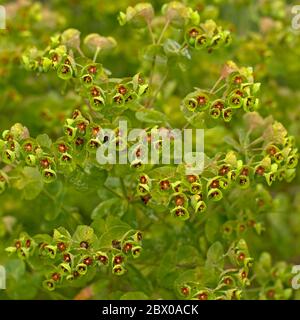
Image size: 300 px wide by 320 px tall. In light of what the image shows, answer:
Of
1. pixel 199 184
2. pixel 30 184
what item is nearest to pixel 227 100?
pixel 199 184

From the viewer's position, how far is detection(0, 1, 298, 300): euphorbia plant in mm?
1540

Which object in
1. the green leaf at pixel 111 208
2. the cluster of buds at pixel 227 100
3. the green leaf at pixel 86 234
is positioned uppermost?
the cluster of buds at pixel 227 100

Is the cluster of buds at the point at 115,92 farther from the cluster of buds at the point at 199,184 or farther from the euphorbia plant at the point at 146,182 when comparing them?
the cluster of buds at the point at 199,184

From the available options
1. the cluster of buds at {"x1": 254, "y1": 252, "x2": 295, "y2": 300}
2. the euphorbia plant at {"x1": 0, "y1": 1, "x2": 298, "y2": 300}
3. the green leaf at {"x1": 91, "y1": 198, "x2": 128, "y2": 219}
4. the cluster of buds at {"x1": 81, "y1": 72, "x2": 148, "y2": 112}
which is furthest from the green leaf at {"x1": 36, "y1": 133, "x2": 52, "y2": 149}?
the cluster of buds at {"x1": 254, "y1": 252, "x2": 295, "y2": 300}

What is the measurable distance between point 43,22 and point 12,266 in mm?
851

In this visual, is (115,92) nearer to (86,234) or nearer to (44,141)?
(44,141)

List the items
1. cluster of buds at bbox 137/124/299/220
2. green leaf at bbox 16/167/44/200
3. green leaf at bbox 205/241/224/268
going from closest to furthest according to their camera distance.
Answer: cluster of buds at bbox 137/124/299/220 → green leaf at bbox 205/241/224/268 → green leaf at bbox 16/167/44/200

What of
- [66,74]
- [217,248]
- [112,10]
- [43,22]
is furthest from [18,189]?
[112,10]

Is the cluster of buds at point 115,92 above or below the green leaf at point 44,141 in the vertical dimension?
above

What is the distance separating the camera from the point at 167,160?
160cm

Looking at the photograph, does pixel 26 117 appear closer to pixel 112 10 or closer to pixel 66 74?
pixel 112 10

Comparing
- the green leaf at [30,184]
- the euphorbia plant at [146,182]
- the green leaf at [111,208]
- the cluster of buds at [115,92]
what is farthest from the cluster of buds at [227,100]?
the green leaf at [30,184]

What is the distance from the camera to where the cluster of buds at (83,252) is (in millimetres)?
1518

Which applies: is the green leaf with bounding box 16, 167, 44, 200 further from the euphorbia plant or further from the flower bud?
the flower bud
